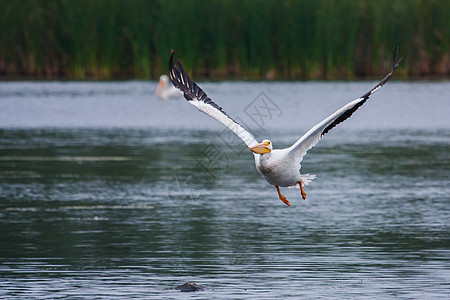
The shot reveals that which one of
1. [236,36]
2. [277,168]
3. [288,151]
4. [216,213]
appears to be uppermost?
[236,36]

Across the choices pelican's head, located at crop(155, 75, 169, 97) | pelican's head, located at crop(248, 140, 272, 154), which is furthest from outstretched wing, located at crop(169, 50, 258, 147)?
pelican's head, located at crop(155, 75, 169, 97)

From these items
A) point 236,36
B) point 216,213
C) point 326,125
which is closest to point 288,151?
point 326,125

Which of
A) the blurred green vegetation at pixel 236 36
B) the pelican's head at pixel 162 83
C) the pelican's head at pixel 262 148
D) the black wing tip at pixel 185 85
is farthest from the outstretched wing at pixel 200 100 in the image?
the blurred green vegetation at pixel 236 36

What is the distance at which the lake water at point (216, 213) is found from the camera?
29.5 feet

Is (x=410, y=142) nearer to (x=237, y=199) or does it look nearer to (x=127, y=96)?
(x=237, y=199)

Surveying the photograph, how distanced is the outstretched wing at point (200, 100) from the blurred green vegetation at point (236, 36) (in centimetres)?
1962

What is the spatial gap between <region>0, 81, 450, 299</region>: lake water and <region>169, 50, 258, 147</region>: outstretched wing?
119 cm

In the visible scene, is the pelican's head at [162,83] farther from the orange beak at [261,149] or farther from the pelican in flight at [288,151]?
Answer: the orange beak at [261,149]

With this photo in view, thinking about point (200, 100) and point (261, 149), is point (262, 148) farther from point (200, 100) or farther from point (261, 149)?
point (200, 100)

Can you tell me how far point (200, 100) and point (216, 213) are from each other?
56.1 inches

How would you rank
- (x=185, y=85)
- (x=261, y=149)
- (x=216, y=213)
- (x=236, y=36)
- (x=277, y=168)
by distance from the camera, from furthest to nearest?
(x=236, y=36), (x=185, y=85), (x=216, y=213), (x=277, y=168), (x=261, y=149)

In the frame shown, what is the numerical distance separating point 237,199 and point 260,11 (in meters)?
19.8

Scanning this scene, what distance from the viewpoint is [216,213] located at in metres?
12.6

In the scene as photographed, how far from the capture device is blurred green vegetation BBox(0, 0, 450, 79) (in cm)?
3256
